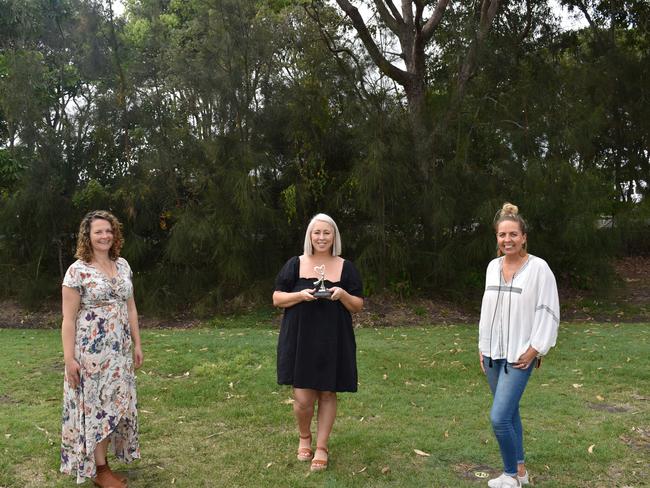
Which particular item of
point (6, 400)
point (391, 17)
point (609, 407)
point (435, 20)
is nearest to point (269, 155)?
point (391, 17)

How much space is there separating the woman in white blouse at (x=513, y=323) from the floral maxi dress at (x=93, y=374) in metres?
1.96

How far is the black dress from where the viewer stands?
371 cm

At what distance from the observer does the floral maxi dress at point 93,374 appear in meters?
3.48

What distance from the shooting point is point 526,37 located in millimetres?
13031

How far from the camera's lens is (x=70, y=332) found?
11.3 feet

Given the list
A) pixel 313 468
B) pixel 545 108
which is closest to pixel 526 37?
pixel 545 108

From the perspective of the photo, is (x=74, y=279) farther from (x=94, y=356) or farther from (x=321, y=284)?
(x=321, y=284)

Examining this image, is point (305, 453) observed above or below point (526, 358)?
below

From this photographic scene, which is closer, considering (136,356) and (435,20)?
(136,356)

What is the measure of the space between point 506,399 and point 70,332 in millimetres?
2259

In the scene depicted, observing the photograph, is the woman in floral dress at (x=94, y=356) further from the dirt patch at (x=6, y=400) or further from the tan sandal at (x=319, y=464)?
the dirt patch at (x=6, y=400)

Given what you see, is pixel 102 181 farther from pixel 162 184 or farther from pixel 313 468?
pixel 313 468

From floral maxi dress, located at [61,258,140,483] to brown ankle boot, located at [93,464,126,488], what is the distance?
0.07m

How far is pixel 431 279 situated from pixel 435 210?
1444 millimetres
